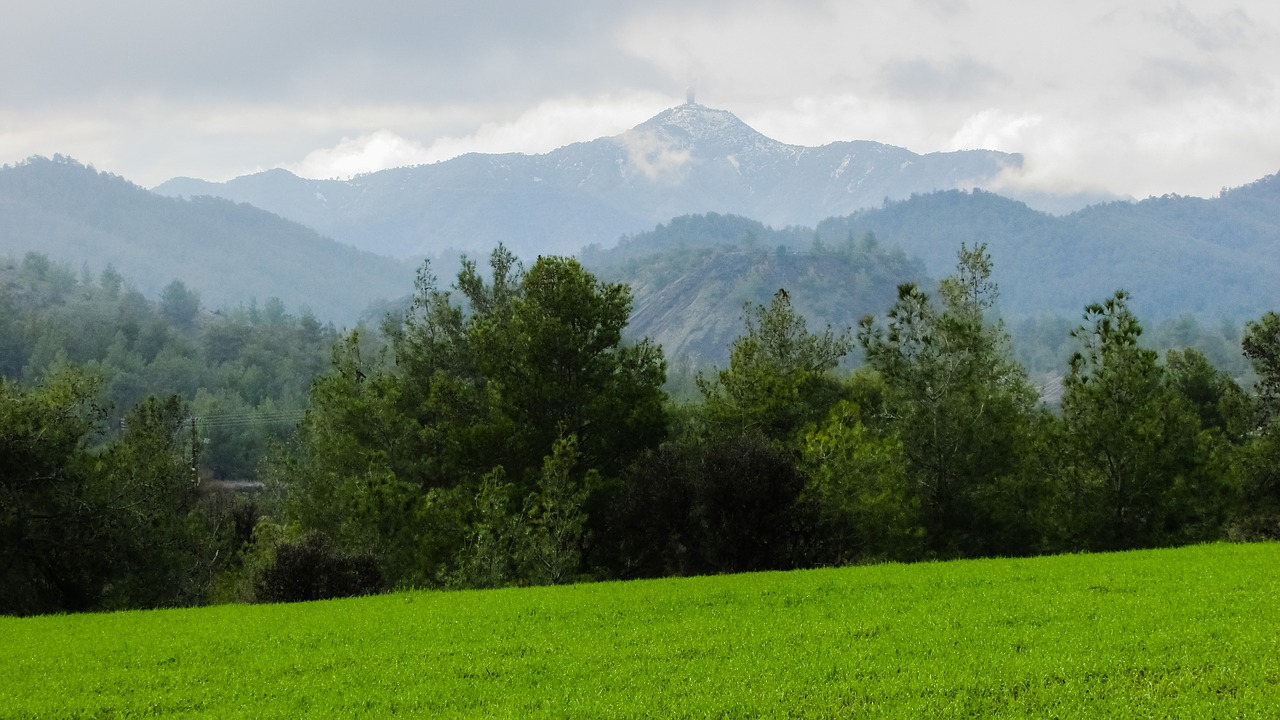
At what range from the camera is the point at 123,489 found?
32.9m

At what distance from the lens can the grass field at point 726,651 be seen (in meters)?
12.6

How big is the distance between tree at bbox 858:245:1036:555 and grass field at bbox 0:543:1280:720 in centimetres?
1158

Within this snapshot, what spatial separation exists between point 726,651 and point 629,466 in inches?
822

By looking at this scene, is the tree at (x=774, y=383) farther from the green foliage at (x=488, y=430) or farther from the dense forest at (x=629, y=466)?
the green foliage at (x=488, y=430)

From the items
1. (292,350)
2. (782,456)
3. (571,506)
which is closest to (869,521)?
(782,456)

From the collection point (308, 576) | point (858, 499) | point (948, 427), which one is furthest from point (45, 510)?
point (948, 427)

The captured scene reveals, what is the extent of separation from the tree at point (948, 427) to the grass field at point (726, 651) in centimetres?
1158

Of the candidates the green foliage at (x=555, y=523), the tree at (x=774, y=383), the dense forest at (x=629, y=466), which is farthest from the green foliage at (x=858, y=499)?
the green foliage at (x=555, y=523)

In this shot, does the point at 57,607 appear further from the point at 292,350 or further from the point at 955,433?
the point at 292,350

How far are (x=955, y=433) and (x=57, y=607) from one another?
3095cm

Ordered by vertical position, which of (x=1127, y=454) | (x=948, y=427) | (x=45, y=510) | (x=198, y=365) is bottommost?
(x=198, y=365)

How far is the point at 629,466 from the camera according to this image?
1428 inches

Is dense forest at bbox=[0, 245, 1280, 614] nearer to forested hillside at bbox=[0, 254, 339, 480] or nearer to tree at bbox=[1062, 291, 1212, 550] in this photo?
tree at bbox=[1062, 291, 1212, 550]

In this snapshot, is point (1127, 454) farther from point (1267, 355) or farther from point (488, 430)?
point (488, 430)
